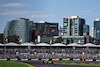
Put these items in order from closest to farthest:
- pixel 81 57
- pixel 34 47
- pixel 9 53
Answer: pixel 81 57 → pixel 9 53 → pixel 34 47

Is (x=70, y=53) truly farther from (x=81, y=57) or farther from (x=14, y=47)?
(x=14, y=47)

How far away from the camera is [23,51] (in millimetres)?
83125

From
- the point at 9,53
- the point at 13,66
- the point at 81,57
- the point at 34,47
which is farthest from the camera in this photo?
the point at 34,47

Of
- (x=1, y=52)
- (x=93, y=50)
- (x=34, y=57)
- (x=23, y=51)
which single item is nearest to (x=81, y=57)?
(x=93, y=50)

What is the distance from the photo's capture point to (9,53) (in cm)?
8119

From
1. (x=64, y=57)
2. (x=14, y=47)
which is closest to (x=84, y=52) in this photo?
(x=64, y=57)

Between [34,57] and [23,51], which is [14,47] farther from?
[34,57]

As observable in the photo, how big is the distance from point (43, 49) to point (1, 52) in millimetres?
12988

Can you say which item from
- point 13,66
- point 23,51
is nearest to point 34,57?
point 23,51

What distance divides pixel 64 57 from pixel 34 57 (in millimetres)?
8594

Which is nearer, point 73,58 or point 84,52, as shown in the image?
point 73,58

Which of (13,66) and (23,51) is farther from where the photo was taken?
(23,51)

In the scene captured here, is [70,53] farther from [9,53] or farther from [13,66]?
[13,66]

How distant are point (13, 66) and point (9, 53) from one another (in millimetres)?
30464
